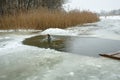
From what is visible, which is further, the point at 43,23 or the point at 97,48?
the point at 43,23

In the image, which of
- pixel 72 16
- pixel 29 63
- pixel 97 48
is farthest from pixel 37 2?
pixel 29 63

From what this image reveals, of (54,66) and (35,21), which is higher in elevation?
(35,21)

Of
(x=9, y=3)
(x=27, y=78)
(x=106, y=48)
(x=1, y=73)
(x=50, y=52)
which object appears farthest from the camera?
(x=9, y=3)

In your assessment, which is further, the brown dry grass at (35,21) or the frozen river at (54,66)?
the brown dry grass at (35,21)

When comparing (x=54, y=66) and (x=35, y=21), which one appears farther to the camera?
(x=35, y=21)

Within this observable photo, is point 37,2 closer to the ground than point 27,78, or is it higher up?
higher up

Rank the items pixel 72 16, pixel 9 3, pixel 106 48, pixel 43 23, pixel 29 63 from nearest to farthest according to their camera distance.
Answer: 1. pixel 29 63
2. pixel 106 48
3. pixel 43 23
4. pixel 72 16
5. pixel 9 3

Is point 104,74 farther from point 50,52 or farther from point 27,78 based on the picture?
point 50,52

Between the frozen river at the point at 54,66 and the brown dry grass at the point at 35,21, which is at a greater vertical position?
the brown dry grass at the point at 35,21

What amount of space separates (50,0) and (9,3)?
22.6ft

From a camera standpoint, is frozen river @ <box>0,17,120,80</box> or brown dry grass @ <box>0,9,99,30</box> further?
brown dry grass @ <box>0,9,99,30</box>

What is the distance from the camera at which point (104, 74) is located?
14.9ft

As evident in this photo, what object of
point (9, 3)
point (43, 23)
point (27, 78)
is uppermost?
point (9, 3)

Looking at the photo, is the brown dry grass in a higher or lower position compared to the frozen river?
higher
